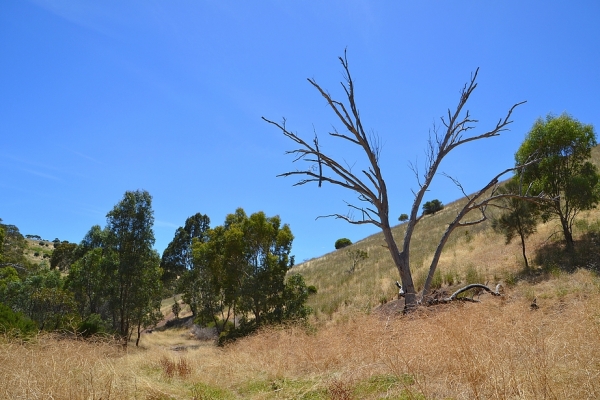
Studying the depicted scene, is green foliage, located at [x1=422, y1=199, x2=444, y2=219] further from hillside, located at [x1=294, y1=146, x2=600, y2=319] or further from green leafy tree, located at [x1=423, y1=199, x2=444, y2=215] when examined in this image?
hillside, located at [x1=294, y1=146, x2=600, y2=319]

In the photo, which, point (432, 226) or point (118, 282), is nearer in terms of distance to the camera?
point (118, 282)

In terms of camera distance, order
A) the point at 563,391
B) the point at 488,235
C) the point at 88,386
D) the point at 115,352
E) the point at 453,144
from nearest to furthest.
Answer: the point at 563,391 < the point at 88,386 < the point at 115,352 < the point at 453,144 < the point at 488,235

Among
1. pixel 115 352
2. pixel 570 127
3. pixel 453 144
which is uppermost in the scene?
pixel 570 127

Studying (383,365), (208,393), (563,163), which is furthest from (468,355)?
(563,163)

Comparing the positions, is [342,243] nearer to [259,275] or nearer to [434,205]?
[434,205]

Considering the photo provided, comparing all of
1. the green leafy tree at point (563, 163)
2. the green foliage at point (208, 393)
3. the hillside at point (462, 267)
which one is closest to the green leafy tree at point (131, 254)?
the hillside at point (462, 267)

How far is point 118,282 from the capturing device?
2148cm

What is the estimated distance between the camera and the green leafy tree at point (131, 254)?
20.8 meters

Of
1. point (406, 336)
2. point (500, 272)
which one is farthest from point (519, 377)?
point (500, 272)

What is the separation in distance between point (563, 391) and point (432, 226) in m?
34.6

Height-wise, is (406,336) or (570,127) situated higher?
(570,127)

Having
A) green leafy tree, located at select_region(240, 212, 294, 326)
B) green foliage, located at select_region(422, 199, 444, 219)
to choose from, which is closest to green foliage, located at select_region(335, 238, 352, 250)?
green foliage, located at select_region(422, 199, 444, 219)

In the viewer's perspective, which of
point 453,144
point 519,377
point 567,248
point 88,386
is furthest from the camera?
→ point 567,248

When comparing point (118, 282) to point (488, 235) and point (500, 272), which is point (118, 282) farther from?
point (488, 235)
